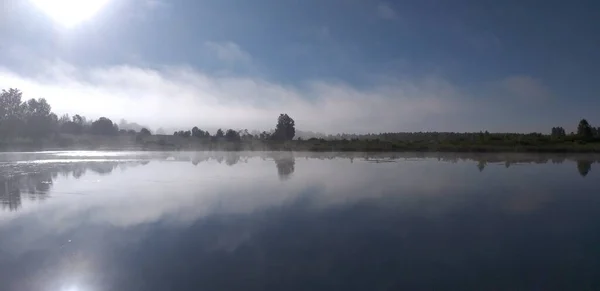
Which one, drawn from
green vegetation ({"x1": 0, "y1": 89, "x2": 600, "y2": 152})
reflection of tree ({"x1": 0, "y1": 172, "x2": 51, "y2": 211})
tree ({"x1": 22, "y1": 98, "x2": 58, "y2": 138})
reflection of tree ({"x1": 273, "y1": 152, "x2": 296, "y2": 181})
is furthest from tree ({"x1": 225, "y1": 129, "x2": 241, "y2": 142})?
reflection of tree ({"x1": 0, "y1": 172, "x2": 51, "y2": 211})

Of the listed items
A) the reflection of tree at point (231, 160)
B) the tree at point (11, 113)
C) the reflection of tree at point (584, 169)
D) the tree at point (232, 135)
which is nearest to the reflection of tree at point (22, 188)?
the reflection of tree at point (231, 160)

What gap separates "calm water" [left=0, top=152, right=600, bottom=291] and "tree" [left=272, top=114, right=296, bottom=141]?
199 feet

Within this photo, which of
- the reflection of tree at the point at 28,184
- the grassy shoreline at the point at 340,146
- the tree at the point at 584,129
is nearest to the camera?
the reflection of tree at the point at 28,184

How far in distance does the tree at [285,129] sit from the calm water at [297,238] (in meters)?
60.6

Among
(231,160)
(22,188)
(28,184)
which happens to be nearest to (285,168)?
(231,160)

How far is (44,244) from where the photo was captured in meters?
6.84

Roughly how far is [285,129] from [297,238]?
68441mm

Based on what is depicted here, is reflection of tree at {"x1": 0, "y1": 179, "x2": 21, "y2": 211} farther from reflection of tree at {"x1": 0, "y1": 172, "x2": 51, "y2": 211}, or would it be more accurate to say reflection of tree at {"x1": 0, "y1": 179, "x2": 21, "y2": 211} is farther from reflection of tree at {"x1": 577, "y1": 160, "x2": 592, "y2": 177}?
reflection of tree at {"x1": 577, "y1": 160, "x2": 592, "y2": 177}

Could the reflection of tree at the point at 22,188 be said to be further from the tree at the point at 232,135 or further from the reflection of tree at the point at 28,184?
the tree at the point at 232,135

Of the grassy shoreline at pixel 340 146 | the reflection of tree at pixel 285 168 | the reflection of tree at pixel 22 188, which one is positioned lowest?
the reflection of tree at pixel 22 188

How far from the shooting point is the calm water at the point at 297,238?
5.25 m

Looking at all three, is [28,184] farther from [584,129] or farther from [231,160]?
[584,129]

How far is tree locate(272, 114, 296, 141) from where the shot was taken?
74.3 metres

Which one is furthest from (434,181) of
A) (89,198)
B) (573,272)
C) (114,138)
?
(114,138)
